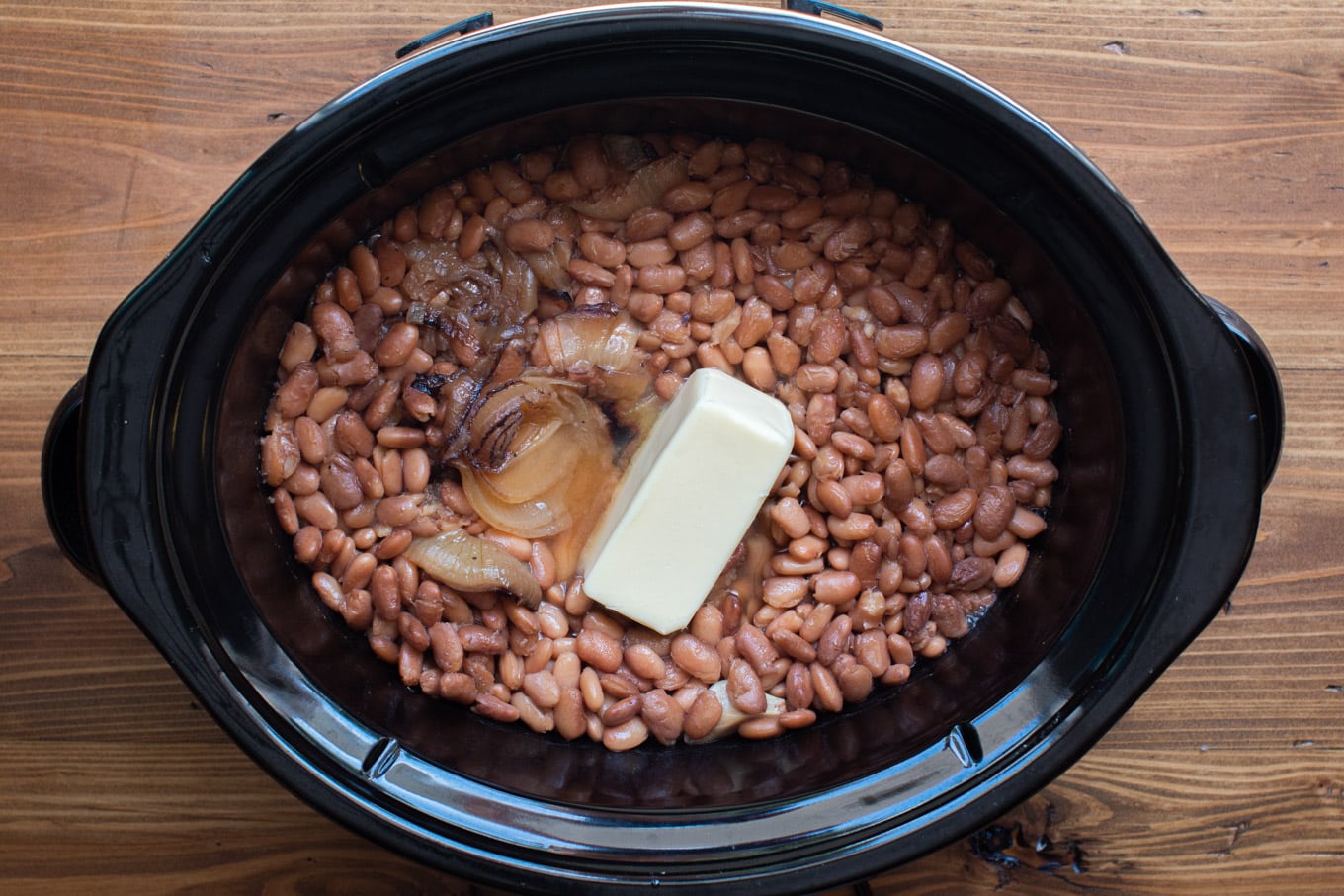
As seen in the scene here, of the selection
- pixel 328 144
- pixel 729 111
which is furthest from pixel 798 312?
pixel 328 144

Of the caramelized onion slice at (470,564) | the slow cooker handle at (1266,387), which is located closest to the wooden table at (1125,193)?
the slow cooker handle at (1266,387)

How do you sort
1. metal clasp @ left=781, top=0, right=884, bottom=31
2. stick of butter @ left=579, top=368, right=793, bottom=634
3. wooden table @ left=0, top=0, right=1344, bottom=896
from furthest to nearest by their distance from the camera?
wooden table @ left=0, top=0, right=1344, bottom=896 → stick of butter @ left=579, top=368, right=793, bottom=634 → metal clasp @ left=781, top=0, right=884, bottom=31

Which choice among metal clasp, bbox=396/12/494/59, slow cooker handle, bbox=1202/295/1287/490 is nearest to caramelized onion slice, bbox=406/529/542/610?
metal clasp, bbox=396/12/494/59

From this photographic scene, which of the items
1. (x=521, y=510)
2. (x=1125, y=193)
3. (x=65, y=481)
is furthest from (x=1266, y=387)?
(x=65, y=481)

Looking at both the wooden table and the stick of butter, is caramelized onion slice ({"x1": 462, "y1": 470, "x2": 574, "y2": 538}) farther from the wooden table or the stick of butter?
the wooden table

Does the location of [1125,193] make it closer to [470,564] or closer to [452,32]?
[452,32]

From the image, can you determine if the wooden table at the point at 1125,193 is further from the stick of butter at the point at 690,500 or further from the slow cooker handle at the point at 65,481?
the stick of butter at the point at 690,500
